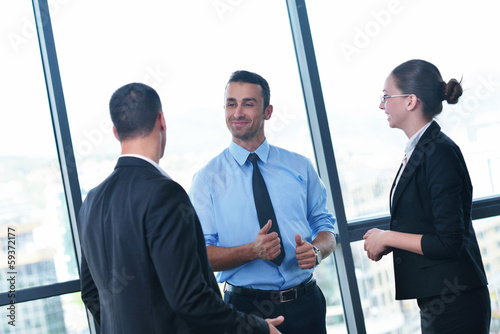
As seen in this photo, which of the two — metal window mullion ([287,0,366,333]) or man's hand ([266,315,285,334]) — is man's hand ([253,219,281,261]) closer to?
man's hand ([266,315,285,334])

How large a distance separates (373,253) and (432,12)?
6.33 ft

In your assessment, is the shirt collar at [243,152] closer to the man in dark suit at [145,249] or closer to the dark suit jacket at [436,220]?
the dark suit jacket at [436,220]

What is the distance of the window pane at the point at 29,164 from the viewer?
268cm

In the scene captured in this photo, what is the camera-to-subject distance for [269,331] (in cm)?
151

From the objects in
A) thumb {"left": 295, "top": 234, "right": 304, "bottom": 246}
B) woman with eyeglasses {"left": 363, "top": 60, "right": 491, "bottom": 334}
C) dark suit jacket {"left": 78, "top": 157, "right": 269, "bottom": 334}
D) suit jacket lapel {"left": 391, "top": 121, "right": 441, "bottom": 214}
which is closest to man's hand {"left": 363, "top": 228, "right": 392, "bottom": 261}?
woman with eyeglasses {"left": 363, "top": 60, "right": 491, "bottom": 334}

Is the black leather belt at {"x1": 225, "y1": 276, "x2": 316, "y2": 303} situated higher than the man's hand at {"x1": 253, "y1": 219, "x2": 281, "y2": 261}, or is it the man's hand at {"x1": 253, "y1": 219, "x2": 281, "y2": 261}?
→ the man's hand at {"x1": 253, "y1": 219, "x2": 281, "y2": 261}

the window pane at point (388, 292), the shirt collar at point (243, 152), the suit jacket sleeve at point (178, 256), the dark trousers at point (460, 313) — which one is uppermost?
the shirt collar at point (243, 152)

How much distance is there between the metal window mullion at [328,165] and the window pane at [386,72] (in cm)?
10

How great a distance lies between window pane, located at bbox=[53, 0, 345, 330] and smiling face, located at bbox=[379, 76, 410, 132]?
1108 mm

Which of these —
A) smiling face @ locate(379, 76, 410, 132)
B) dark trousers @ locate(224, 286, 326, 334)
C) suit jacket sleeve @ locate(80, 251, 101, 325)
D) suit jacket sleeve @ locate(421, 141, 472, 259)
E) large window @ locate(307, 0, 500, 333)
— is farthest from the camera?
large window @ locate(307, 0, 500, 333)

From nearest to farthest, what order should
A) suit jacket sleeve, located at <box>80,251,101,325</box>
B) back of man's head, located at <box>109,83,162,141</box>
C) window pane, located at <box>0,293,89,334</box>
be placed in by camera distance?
back of man's head, located at <box>109,83,162,141</box> < suit jacket sleeve, located at <box>80,251,101,325</box> < window pane, located at <box>0,293,89,334</box>

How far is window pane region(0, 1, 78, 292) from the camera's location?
8.79 ft

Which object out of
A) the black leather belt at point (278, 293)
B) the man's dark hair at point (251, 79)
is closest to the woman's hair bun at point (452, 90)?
the man's dark hair at point (251, 79)

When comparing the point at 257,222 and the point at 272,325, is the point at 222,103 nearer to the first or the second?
the point at 257,222
